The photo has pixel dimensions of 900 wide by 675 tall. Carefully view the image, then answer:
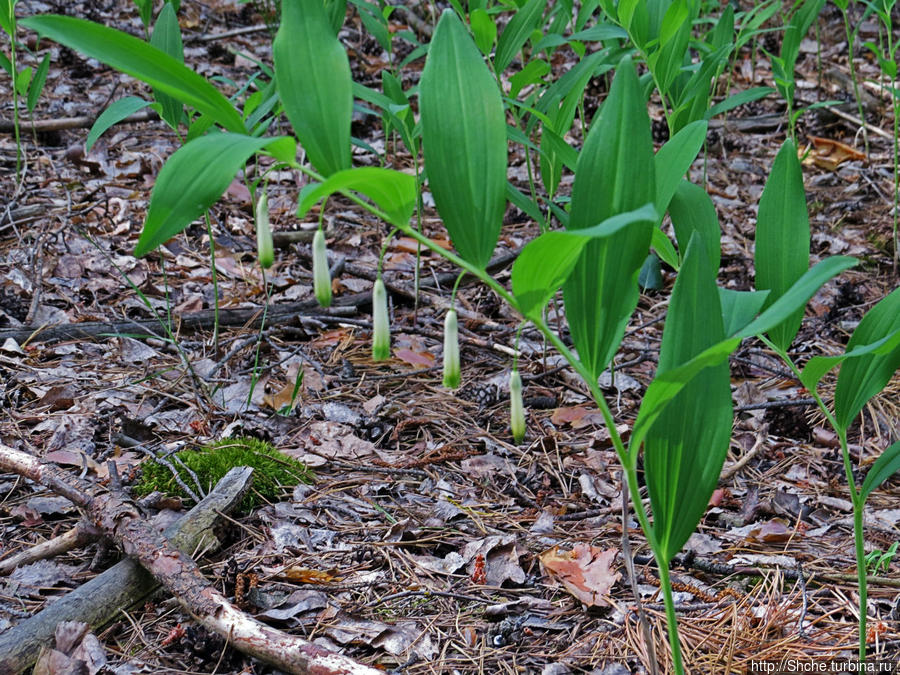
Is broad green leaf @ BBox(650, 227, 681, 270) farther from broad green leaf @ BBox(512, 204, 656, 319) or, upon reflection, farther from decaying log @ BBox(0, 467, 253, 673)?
decaying log @ BBox(0, 467, 253, 673)

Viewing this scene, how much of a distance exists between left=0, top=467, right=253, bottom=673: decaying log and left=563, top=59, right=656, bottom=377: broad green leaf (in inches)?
45.5

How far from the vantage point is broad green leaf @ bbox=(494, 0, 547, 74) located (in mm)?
3205

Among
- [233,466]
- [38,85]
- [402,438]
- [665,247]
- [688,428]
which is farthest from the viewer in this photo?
[38,85]

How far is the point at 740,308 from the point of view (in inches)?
53.3

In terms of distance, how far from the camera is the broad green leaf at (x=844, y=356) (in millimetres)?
1131

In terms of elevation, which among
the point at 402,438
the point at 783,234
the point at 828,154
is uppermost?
the point at 783,234

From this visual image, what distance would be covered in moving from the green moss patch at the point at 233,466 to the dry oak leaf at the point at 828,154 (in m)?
3.58

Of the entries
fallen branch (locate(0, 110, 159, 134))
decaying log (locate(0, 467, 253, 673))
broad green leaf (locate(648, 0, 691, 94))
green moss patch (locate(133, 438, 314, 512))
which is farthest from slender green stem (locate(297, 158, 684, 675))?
fallen branch (locate(0, 110, 159, 134))

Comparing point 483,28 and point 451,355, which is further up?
point 483,28

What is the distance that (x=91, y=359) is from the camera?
9.39ft

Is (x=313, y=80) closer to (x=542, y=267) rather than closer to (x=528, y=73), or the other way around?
(x=542, y=267)

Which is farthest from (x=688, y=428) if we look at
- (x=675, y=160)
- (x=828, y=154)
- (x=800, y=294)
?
(x=828, y=154)

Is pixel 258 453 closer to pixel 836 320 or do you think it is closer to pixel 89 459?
pixel 89 459

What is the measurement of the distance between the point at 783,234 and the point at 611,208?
384 mm
